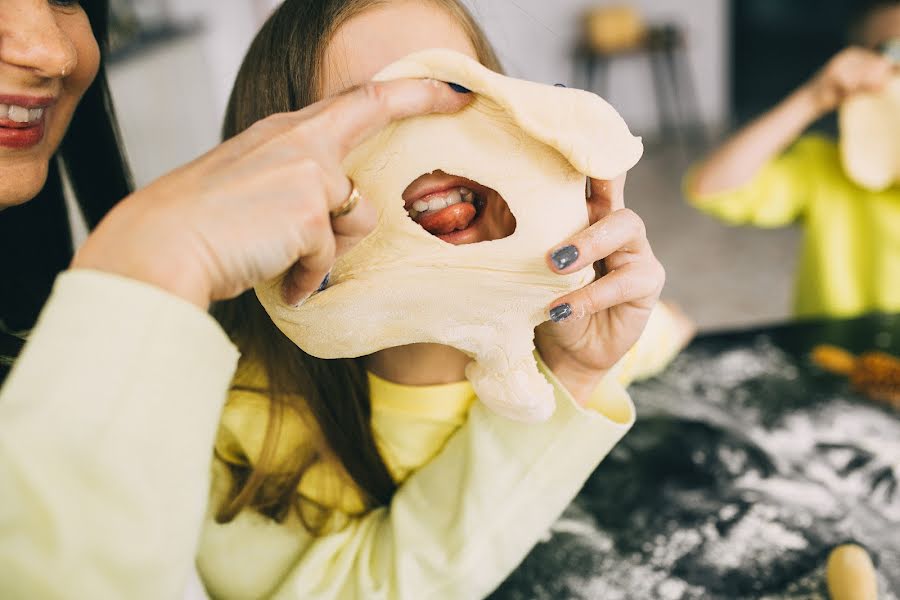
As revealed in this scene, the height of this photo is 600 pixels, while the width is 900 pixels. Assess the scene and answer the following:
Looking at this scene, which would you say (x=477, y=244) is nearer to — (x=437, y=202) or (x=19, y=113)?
(x=437, y=202)

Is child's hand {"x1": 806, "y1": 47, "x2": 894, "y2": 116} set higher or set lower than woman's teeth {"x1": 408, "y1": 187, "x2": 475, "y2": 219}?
lower

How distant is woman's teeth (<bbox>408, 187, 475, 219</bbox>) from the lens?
1.68ft

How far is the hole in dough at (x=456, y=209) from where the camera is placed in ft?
1.67

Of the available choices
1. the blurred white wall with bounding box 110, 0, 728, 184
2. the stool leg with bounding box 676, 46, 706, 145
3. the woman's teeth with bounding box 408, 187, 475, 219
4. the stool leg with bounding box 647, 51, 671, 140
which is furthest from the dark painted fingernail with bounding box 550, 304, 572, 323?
the stool leg with bounding box 676, 46, 706, 145

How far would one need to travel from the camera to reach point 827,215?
1.22m

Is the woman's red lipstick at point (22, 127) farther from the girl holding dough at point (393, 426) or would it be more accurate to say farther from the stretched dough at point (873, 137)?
the stretched dough at point (873, 137)

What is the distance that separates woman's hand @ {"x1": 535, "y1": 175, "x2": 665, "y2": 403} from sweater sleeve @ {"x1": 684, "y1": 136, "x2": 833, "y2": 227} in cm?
74

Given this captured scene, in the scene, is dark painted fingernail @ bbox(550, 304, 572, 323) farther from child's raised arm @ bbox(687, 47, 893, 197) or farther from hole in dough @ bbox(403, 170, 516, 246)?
child's raised arm @ bbox(687, 47, 893, 197)

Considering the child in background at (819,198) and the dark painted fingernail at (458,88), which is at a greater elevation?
the dark painted fingernail at (458,88)

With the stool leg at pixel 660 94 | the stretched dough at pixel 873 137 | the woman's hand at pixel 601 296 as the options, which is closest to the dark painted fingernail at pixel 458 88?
the woman's hand at pixel 601 296

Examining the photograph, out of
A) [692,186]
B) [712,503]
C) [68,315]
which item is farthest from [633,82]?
[68,315]

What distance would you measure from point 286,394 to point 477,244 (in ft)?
0.96

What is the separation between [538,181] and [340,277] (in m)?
0.14

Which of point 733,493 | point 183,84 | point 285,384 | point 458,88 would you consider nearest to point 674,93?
point 183,84
